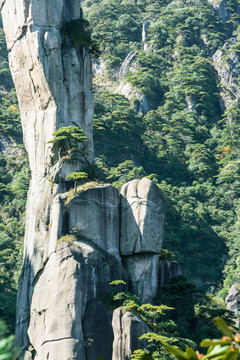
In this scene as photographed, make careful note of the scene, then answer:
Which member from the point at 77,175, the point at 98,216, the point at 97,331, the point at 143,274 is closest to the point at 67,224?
the point at 98,216

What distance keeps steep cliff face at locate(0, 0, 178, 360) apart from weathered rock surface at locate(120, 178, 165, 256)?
42 mm

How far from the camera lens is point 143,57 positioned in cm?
6391

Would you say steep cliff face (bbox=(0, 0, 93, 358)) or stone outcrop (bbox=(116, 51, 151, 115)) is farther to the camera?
stone outcrop (bbox=(116, 51, 151, 115))

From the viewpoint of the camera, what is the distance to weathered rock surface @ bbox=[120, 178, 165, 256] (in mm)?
25312

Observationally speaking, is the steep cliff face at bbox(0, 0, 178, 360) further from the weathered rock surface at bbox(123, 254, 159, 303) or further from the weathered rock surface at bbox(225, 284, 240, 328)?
the weathered rock surface at bbox(225, 284, 240, 328)

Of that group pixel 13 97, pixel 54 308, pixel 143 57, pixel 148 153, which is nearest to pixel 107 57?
pixel 143 57

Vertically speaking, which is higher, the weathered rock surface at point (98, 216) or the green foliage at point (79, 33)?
the green foliage at point (79, 33)

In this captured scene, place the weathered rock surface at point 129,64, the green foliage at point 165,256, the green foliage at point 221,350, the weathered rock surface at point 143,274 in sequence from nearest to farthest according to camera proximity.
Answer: the green foliage at point 221,350 → the weathered rock surface at point 143,274 → the green foliage at point 165,256 → the weathered rock surface at point 129,64

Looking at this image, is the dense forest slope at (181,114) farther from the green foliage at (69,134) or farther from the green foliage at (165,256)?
the green foliage at (69,134)

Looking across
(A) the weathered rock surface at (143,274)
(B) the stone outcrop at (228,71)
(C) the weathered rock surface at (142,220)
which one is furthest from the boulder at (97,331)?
(B) the stone outcrop at (228,71)

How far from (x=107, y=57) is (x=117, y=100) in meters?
13.1

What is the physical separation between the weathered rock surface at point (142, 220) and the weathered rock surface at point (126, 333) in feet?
14.3

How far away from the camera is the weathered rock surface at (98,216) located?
24.3 metres

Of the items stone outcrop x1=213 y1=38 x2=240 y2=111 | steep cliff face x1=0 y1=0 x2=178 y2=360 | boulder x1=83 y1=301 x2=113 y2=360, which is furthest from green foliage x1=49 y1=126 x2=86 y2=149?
stone outcrop x1=213 y1=38 x2=240 y2=111
